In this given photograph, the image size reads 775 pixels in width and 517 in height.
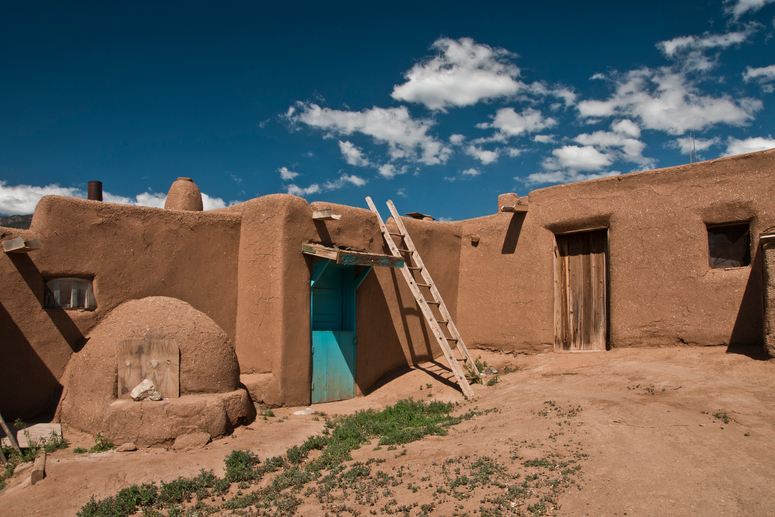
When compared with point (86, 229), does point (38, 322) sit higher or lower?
lower

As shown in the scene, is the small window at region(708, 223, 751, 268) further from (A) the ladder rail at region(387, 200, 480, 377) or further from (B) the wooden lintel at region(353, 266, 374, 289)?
(B) the wooden lintel at region(353, 266, 374, 289)

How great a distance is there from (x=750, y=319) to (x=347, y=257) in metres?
5.90

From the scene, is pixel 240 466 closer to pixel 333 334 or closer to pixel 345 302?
pixel 333 334

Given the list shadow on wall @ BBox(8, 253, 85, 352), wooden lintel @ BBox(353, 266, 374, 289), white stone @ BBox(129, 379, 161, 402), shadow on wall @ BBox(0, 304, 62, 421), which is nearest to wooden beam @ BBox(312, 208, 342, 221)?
wooden lintel @ BBox(353, 266, 374, 289)

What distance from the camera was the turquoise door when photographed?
835cm

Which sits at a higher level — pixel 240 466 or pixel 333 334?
pixel 333 334

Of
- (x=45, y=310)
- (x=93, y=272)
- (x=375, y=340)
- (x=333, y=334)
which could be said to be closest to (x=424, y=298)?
(x=375, y=340)

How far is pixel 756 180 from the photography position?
739 centimetres

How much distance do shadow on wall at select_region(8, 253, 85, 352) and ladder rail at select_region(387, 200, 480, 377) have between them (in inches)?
214

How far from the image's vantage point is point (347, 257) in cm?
800

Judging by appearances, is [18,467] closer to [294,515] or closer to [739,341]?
[294,515]

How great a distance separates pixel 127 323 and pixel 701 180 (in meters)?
8.46

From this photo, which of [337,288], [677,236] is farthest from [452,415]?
[677,236]

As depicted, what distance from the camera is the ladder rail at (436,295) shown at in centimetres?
901
